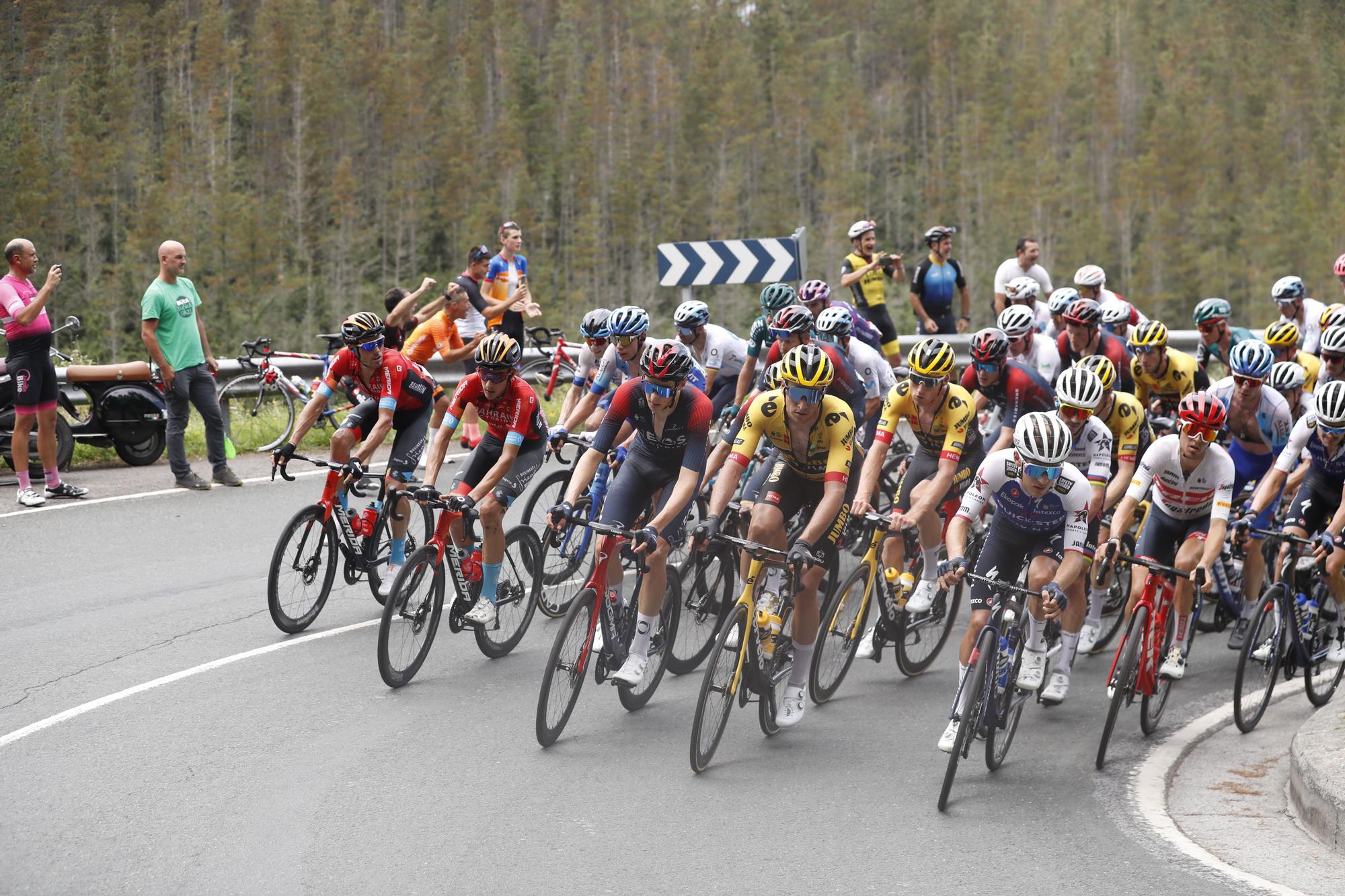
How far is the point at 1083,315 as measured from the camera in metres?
10.2

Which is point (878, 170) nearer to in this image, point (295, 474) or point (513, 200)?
point (513, 200)

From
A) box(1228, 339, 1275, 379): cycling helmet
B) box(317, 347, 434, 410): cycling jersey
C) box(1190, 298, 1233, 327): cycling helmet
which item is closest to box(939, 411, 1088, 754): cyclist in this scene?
box(1228, 339, 1275, 379): cycling helmet

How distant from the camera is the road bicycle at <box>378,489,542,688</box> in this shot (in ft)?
25.7

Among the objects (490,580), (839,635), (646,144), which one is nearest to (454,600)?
(490,580)

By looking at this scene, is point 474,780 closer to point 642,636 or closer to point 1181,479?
point 642,636

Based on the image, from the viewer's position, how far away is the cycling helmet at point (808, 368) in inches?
294

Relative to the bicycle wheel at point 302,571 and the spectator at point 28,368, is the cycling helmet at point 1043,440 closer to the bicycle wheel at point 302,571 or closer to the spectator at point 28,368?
the bicycle wheel at point 302,571

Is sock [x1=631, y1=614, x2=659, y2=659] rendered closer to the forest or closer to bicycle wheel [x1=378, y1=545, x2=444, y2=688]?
bicycle wheel [x1=378, y1=545, x2=444, y2=688]

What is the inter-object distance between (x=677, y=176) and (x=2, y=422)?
68299 mm

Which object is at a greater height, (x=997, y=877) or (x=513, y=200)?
(x=513, y=200)

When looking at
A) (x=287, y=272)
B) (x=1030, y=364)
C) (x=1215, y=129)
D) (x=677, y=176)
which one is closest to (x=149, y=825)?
(x=1030, y=364)

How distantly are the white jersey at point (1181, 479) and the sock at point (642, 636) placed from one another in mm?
2954

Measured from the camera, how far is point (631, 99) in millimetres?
80188

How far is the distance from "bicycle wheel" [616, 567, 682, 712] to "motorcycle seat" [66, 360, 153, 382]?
7.69 m
